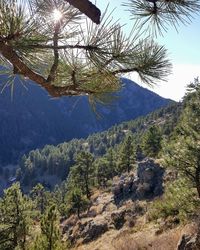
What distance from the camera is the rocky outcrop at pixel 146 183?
53.6 m

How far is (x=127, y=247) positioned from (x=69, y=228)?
111ft

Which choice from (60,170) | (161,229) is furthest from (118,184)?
(60,170)

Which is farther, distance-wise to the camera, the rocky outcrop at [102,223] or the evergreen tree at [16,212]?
the rocky outcrop at [102,223]

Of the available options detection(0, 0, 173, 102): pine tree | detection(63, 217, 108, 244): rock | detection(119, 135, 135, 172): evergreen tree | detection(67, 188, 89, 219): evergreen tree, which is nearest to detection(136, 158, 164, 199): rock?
detection(63, 217, 108, 244): rock

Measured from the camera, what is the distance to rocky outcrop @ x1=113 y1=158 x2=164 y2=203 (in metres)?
53.6

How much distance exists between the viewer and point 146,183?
54.3 metres

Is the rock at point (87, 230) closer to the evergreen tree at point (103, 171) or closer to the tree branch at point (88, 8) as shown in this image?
the evergreen tree at point (103, 171)

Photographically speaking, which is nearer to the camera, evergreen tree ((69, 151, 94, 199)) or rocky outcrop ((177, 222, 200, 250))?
rocky outcrop ((177, 222, 200, 250))

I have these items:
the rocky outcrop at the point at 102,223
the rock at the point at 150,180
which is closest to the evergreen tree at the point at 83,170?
the rocky outcrop at the point at 102,223

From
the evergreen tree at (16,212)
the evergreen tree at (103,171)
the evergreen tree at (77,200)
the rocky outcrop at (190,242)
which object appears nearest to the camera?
the rocky outcrop at (190,242)

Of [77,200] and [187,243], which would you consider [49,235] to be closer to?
[187,243]

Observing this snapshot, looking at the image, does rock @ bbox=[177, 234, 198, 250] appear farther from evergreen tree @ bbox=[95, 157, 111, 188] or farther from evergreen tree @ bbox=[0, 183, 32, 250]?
evergreen tree @ bbox=[95, 157, 111, 188]

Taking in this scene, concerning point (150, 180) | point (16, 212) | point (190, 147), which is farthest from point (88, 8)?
point (150, 180)

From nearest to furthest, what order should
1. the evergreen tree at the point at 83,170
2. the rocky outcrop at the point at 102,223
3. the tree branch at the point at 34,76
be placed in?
the tree branch at the point at 34,76 → the rocky outcrop at the point at 102,223 → the evergreen tree at the point at 83,170
